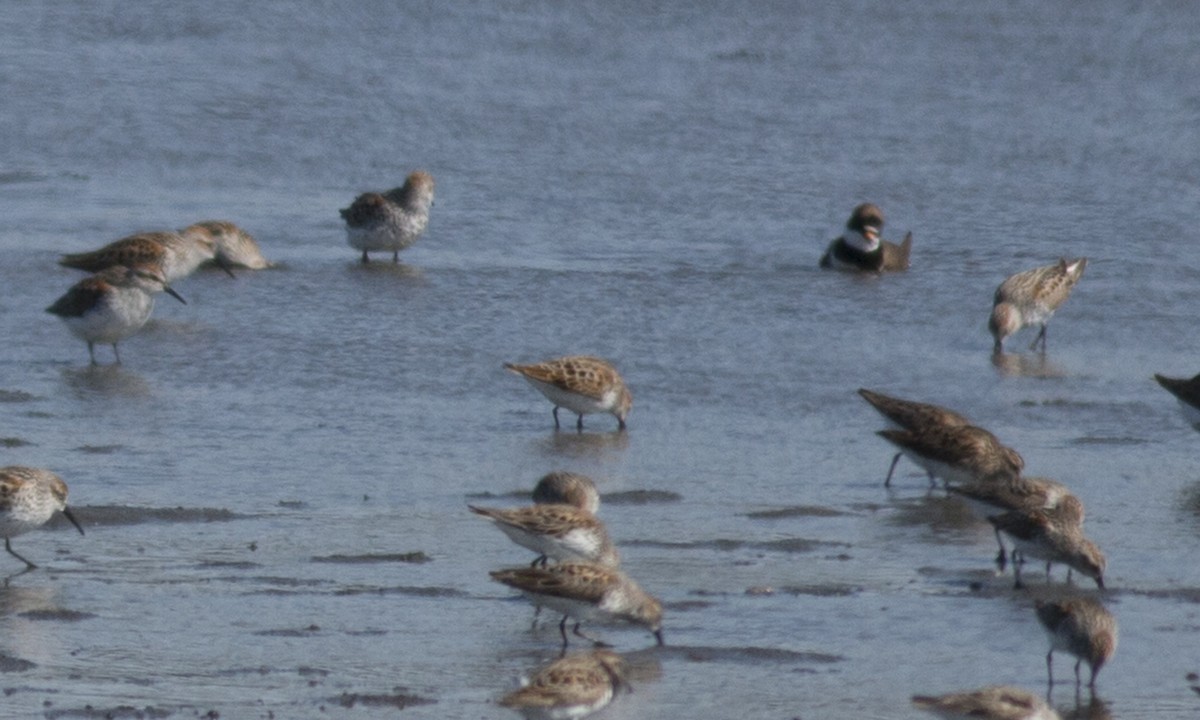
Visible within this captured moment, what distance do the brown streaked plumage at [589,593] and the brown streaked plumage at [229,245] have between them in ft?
27.8

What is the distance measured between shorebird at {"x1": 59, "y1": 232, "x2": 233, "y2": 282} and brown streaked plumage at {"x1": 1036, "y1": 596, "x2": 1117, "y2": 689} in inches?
351

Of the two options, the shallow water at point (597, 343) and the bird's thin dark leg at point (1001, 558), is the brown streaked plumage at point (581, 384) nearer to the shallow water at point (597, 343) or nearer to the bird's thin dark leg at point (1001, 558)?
the shallow water at point (597, 343)

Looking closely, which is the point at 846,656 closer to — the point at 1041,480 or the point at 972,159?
the point at 1041,480

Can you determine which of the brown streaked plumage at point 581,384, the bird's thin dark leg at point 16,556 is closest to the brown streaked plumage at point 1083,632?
the bird's thin dark leg at point 16,556

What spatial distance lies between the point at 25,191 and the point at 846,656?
12641mm

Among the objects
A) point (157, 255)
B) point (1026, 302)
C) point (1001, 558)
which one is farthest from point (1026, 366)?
point (157, 255)

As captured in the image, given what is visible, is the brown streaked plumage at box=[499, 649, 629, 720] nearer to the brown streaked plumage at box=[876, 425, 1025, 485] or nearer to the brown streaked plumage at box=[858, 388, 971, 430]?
the brown streaked plumage at box=[876, 425, 1025, 485]

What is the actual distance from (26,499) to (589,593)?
261 cm

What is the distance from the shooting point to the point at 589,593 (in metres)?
8.94

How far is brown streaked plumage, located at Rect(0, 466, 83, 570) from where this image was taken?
32.4ft

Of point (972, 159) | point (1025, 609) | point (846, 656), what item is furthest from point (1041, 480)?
point (972, 159)

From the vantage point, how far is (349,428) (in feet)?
41.4

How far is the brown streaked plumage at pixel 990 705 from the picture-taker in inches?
300

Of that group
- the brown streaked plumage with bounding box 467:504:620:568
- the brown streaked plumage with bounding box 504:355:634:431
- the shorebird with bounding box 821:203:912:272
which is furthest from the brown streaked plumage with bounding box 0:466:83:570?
the shorebird with bounding box 821:203:912:272
